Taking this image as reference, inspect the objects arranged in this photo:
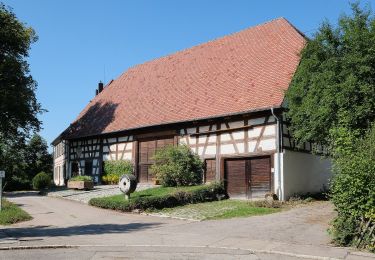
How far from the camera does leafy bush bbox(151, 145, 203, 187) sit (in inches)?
876

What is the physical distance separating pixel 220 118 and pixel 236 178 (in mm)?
3076

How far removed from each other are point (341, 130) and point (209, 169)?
11.8m

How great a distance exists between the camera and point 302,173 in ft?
70.1

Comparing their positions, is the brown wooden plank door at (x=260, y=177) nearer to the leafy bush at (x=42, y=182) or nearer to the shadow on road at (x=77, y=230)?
the shadow on road at (x=77, y=230)

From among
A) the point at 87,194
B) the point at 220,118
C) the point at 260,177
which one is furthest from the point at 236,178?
the point at 87,194

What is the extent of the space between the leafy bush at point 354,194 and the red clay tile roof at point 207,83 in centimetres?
923

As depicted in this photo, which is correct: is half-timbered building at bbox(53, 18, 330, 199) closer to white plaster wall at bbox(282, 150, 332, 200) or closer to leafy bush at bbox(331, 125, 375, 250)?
white plaster wall at bbox(282, 150, 332, 200)

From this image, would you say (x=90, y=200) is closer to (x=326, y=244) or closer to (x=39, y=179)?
(x=326, y=244)

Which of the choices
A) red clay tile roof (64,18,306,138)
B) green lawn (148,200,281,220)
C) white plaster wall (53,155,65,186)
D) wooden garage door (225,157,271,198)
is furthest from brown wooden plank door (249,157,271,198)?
white plaster wall (53,155,65,186)

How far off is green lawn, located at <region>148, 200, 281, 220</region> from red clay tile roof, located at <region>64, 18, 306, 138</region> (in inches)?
183

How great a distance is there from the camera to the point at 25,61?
100ft

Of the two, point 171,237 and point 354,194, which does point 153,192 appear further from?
point 354,194

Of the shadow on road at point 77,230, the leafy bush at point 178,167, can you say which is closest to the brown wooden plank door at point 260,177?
the leafy bush at point 178,167

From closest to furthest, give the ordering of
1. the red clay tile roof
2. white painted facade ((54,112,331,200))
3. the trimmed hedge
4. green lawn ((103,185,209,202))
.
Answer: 1. the trimmed hedge
2. green lawn ((103,185,209,202))
3. white painted facade ((54,112,331,200))
4. the red clay tile roof
